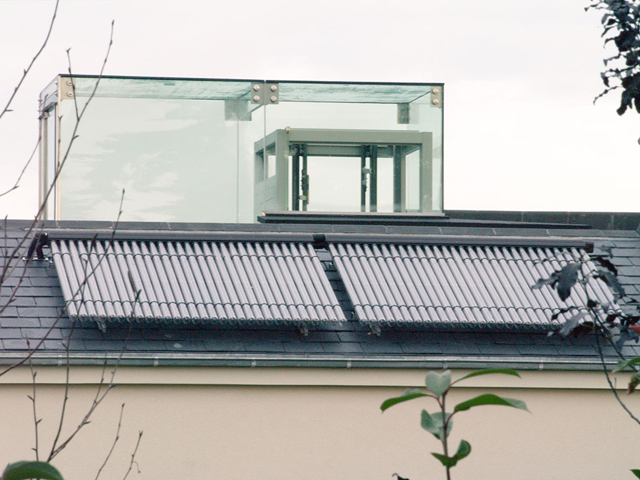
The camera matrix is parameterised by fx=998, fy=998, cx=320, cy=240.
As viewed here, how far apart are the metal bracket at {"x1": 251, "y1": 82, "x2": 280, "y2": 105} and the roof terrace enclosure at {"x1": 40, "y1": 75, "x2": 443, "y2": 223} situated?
0.04 ft

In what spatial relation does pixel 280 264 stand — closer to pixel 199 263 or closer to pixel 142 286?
pixel 199 263

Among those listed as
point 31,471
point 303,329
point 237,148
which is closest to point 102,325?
point 303,329

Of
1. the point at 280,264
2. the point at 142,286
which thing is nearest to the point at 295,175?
the point at 280,264

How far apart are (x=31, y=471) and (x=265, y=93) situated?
9.63m

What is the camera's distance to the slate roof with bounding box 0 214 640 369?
8523mm

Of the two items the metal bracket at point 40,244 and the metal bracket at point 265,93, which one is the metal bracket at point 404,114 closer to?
the metal bracket at point 265,93

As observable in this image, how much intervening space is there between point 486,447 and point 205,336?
2.73 meters

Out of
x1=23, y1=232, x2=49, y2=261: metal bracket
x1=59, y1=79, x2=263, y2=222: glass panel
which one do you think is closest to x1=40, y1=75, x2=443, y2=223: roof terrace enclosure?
x1=59, y1=79, x2=263, y2=222: glass panel

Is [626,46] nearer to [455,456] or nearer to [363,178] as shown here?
[455,456]

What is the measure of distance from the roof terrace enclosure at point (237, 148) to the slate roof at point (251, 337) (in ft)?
3.13

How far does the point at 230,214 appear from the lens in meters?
11.4

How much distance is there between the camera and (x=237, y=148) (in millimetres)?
11625

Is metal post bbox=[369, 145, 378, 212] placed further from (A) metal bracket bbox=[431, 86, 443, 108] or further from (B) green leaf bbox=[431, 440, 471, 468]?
(B) green leaf bbox=[431, 440, 471, 468]

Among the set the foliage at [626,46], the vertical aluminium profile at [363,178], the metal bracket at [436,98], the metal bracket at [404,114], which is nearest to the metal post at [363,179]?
the vertical aluminium profile at [363,178]
